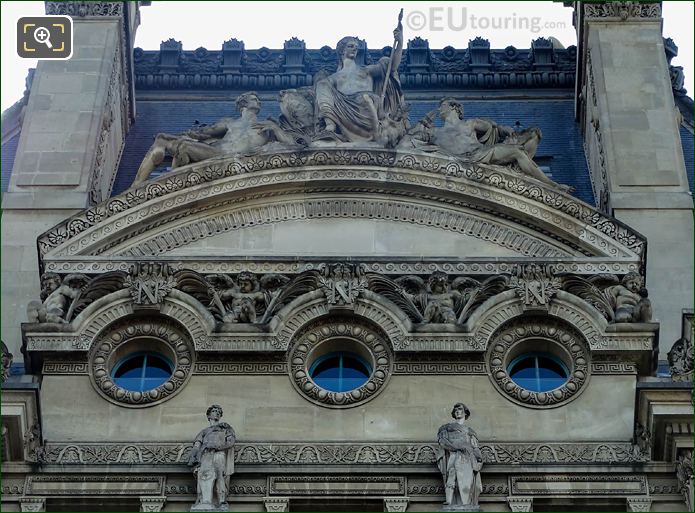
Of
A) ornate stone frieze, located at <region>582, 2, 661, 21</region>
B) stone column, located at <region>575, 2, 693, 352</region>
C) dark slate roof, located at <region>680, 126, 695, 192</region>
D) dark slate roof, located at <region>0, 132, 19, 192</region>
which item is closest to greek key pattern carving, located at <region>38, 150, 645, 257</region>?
stone column, located at <region>575, 2, 693, 352</region>

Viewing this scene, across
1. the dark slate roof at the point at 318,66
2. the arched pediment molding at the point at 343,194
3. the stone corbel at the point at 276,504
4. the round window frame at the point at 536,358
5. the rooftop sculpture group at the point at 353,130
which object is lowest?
the stone corbel at the point at 276,504

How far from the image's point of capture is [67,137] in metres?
31.5

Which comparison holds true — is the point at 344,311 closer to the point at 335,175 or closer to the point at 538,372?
the point at 538,372

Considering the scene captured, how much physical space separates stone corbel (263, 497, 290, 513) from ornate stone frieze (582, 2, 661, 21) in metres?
11.1

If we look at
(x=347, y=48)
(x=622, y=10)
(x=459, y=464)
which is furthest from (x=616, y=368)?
(x=622, y=10)

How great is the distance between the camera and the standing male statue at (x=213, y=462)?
2544cm

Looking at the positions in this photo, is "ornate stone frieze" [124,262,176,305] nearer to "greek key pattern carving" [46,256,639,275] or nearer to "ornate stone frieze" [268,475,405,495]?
"greek key pattern carving" [46,256,639,275]

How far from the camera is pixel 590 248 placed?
95.2 feet

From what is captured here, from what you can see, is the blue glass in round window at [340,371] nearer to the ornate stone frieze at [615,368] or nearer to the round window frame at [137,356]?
the round window frame at [137,356]

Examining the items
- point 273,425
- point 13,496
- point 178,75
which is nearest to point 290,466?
point 273,425

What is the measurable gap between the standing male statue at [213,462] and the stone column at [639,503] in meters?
4.61

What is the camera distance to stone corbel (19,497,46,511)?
84.5ft

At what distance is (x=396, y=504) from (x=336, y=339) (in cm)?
287

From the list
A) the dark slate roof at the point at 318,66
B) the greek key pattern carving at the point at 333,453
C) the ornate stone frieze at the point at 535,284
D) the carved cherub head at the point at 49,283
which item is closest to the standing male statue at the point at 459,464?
the greek key pattern carving at the point at 333,453
